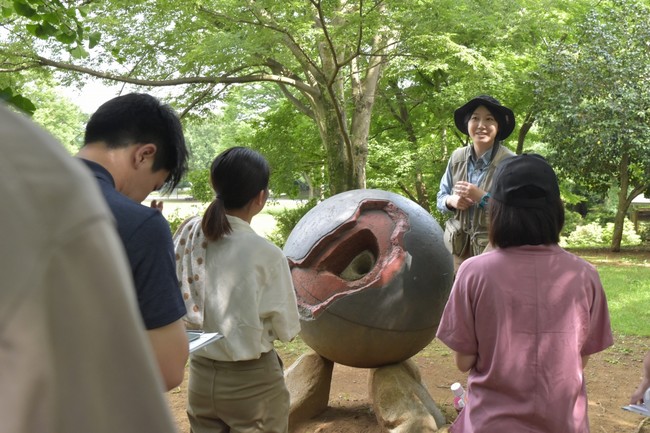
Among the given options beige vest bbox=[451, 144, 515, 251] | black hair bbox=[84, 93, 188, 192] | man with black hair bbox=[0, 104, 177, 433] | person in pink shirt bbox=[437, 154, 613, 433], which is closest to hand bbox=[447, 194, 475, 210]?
beige vest bbox=[451, 144, 515, 251]

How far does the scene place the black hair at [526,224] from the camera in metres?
2.31

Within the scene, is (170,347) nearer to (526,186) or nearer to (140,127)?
(140,127)

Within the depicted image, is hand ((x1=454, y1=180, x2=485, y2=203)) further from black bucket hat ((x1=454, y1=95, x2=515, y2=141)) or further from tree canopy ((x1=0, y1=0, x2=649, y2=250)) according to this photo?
tree canopy ((x1=0, y1=0, x2=649, y2=250))

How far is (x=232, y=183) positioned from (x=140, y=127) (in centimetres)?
109

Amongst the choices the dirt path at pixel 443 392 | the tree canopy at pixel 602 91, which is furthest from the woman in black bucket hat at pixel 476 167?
the tree canopy at pixel 602 91

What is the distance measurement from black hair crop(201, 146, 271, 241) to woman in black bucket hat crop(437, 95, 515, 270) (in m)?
1.77

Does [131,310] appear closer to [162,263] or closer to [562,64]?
[162,263]

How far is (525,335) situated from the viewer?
2.27 meters

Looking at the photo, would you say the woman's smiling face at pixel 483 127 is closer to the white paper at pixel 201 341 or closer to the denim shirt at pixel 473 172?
the denim shirt at pixel 473 172

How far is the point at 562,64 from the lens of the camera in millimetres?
14797

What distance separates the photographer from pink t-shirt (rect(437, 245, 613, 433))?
2244 millimetres

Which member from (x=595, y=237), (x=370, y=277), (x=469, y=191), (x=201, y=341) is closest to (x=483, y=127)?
(x=469, y=191)

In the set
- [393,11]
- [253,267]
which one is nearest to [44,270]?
[253,267]

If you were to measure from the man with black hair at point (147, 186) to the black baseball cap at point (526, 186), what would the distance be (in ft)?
3.45
